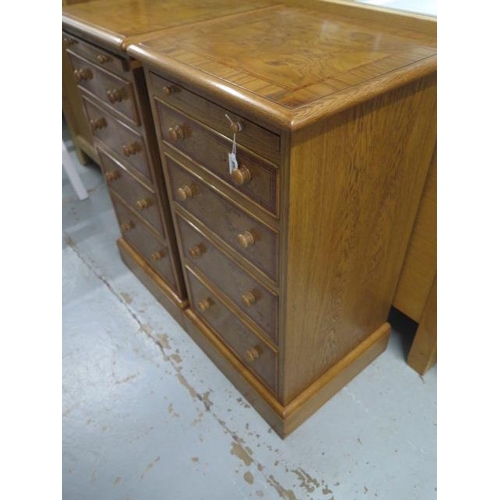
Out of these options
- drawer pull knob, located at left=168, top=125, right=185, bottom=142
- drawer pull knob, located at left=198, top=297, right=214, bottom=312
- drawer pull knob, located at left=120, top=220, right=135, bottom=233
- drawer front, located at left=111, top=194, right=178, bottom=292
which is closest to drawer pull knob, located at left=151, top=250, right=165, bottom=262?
drawer front, located at left=111, top=194, right=178, bottom=292

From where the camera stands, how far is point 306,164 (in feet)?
2.22

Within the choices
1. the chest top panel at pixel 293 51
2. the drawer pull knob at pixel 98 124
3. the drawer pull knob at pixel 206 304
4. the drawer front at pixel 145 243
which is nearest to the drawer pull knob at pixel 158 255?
the drawer front at pixel 145 243

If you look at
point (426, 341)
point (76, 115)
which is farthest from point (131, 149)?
point (76, 115)

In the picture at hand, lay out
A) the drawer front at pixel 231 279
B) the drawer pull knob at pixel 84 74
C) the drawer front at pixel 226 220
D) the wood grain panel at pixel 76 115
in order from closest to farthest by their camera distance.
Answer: the drawer front at pixel 226 220 < the drawer front at pixel 231 279 < the drawer pull knob at pixel 84 74 < the wood grain panel at pixel 76 115

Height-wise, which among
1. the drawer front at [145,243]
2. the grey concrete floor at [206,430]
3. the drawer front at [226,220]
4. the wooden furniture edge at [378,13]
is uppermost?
the wooden furniture edge at [378,13]

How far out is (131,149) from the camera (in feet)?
3.75

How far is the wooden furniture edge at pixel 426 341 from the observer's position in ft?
3.72

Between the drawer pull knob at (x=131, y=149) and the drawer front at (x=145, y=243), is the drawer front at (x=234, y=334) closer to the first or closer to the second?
Result: the drawer front at (x=145, y=243)

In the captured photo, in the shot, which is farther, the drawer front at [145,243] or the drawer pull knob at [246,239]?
the drawer front at [145,243]

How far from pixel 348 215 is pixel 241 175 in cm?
25

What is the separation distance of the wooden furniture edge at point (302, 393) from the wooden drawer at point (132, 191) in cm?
33

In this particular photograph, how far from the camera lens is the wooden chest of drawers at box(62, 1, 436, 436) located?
0.68 metres

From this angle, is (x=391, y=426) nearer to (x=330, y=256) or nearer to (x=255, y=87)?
(x=330, y=256)

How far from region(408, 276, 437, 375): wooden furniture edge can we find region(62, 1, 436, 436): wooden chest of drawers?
0.11 metres
